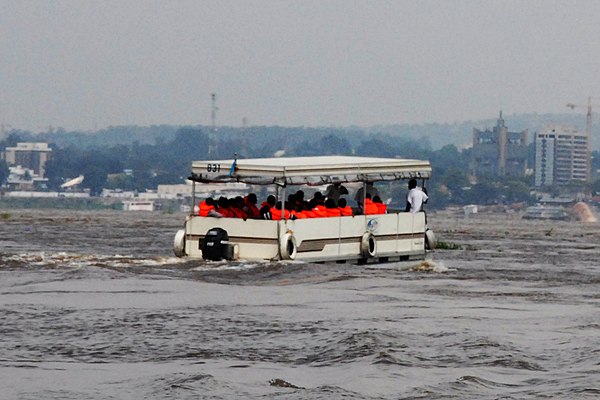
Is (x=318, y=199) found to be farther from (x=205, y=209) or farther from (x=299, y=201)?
(x=205, y=209)

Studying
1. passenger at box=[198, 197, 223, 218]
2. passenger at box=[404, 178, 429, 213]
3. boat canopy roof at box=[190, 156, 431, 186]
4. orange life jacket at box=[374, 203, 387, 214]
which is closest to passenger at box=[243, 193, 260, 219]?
boat canopy roof at box=[190, 156, 431, 186]

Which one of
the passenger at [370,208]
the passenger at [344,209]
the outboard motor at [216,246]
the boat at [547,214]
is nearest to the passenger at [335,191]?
the passenger at [370,208]

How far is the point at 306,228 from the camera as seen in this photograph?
123 ft

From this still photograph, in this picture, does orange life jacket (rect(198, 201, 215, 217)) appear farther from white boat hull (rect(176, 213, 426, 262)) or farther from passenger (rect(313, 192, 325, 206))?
passenger (rect(313, 192, 325, 206))

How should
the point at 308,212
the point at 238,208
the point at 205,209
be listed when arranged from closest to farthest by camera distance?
the point at 308,212 < the point at 238,208 < the point at 205,209

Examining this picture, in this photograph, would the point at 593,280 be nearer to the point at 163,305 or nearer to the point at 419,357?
the point at 163,305

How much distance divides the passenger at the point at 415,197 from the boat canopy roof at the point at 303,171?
0.26 meters

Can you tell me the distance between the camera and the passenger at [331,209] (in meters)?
38.5

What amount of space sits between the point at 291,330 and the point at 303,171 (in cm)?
1150

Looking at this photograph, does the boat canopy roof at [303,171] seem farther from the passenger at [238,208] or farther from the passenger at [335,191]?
the passenger at [335,191]

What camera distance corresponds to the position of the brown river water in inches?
827

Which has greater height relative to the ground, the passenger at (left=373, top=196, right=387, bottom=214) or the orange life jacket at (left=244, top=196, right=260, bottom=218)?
the passenger at (left=373, top=196, right=387, bottom=214)

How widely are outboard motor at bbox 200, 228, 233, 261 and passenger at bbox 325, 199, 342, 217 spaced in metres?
2.42

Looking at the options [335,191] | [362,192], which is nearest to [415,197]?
[362,192]
